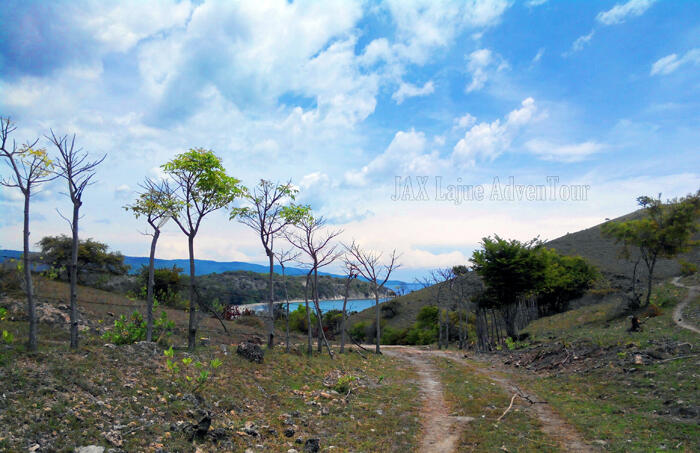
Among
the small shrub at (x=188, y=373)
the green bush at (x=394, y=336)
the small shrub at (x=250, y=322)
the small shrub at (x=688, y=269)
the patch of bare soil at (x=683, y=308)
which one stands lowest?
the green bush at (x=394, y=336)

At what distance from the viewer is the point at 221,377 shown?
11.4m

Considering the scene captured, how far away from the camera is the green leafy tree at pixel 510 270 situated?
31.9m

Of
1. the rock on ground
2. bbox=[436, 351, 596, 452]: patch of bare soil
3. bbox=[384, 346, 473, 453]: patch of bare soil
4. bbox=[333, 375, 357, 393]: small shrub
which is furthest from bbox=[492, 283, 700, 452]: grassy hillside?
the rock on ground

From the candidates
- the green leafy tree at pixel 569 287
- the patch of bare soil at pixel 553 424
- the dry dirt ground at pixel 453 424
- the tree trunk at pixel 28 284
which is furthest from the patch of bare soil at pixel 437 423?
the green leafy tree at pixel 569 287

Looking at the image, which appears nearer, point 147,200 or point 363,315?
point 147,200

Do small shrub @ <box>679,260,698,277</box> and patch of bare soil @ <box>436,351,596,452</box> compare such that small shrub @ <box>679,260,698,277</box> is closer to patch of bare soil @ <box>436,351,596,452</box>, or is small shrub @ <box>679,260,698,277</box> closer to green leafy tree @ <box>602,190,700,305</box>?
green leafy tree @ <box>602,190,700,305</box>

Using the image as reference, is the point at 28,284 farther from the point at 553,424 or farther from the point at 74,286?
the point at 553,424

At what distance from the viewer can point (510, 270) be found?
32219mm

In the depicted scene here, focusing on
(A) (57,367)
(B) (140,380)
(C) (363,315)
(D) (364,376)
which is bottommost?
(C) (363,315)

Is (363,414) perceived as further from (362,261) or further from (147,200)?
(362,261)

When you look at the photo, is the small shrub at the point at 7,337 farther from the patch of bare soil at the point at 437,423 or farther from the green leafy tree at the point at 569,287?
the green leafy tree at the point at 569,287

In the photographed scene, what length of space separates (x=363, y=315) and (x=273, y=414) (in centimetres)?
6690

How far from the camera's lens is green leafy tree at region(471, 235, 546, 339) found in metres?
31.9

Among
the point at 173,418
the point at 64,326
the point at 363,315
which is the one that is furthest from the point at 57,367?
the point at 363,315
